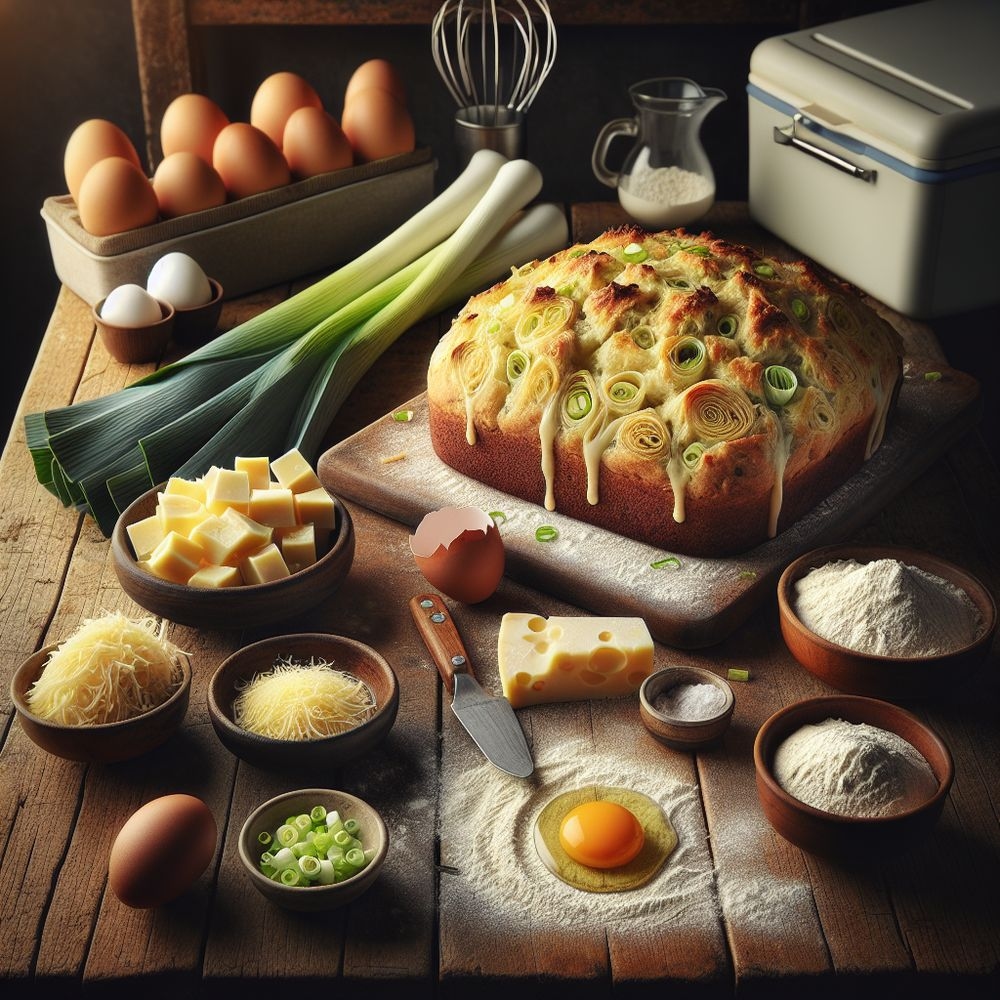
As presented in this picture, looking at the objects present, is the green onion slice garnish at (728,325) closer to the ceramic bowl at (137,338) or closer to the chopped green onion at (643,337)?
the chopped green onion at (643,337)

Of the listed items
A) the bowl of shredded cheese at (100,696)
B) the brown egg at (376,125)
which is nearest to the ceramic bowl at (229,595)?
the bowl of shredded cheese at (100,696)

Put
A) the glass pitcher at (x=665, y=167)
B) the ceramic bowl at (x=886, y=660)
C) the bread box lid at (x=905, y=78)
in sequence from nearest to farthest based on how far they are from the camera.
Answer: the ceramic bowl at (x=886, y=660)
the bread box lid at (x=905, y=78)
the glass pitcher at (x=665, y=167)

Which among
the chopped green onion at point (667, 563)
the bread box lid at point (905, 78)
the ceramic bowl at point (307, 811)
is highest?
the bread box lid at point (905, 78)

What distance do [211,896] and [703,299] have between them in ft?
3.38

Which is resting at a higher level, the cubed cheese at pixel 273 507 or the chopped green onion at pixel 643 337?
the chopped green onion at pixel 643 337

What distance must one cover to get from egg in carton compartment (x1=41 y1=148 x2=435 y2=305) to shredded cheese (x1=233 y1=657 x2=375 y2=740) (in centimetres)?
123

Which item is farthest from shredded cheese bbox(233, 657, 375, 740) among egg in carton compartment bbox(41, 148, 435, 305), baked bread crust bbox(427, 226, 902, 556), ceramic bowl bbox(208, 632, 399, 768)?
egg in carton compartment bbox(41, 148, 435, 305)

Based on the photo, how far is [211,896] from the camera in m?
1.32

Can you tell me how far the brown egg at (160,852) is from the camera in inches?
50.0

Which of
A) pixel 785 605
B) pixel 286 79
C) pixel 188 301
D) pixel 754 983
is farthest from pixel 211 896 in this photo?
pixel 286 79

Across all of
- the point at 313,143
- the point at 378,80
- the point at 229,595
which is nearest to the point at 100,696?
the point at 229,595

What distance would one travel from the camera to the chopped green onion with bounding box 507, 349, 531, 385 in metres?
1.85

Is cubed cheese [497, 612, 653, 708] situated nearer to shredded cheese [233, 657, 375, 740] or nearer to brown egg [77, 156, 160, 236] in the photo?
shredded cheese [233, 657, 375, 740]

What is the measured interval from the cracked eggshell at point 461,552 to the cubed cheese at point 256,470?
0.72ft
